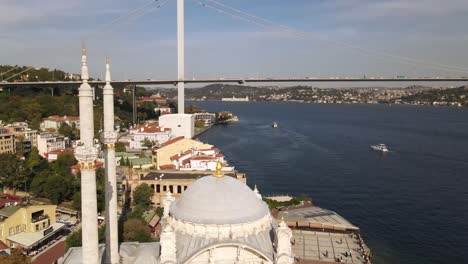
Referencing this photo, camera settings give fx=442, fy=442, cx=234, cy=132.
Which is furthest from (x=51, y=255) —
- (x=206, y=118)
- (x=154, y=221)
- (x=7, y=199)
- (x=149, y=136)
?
(x=206, y=118)

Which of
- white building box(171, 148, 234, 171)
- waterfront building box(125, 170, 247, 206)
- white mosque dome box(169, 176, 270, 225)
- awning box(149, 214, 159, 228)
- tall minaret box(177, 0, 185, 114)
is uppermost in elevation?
tall minaret box(177, 0, 185, 114)

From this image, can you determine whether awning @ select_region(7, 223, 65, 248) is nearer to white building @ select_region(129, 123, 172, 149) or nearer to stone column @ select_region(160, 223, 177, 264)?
stone column @ select_region(160, 223, 177, 264)

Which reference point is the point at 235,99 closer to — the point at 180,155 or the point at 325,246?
the point at 180,155

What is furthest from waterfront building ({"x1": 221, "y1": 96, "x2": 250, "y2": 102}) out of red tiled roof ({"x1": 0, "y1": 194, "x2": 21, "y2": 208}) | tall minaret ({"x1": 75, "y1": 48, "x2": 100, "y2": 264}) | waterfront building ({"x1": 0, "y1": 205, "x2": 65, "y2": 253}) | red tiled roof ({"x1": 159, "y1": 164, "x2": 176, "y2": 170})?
tall minaret ({"x1": 75, "y1": 48, "x2": 100, "y2": 264})

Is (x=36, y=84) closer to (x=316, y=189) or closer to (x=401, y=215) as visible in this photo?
(x=316, y=189)

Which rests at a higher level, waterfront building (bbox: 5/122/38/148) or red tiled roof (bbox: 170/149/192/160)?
waterfront building (bbox: 5/122/38/148)

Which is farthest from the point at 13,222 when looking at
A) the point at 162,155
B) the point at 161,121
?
the point at 161,121
